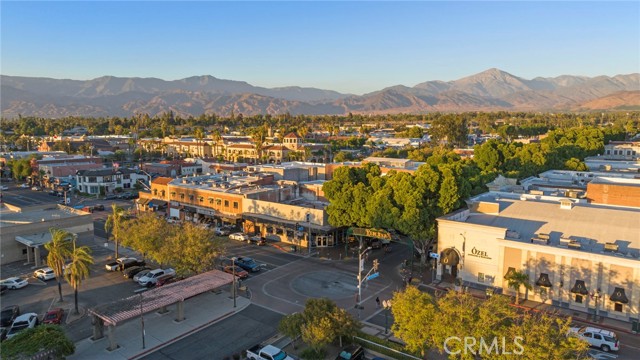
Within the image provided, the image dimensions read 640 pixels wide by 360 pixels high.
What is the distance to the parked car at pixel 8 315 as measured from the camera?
34.4m

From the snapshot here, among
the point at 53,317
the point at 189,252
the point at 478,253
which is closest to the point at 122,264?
the point at 53,317

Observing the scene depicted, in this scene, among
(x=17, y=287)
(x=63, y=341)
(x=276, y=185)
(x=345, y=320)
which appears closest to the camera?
(x=63, y=341)

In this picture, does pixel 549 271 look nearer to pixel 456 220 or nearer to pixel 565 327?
pixel 456 220

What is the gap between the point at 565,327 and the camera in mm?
21906

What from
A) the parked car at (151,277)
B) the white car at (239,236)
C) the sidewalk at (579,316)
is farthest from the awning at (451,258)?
the parked car at (151,277)

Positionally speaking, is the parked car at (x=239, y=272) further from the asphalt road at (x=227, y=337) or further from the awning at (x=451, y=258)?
the awning at (x=451, y=258)

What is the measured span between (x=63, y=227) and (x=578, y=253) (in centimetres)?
5501

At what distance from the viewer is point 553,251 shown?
122 ft

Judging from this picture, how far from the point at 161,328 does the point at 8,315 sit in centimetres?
1306

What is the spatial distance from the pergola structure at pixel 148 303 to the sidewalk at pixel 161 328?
70 cm

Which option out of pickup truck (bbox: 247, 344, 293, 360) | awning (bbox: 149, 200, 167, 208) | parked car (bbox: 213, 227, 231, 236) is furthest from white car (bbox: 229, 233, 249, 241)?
pickup truck (bbox: 247, 344, 293, 360)

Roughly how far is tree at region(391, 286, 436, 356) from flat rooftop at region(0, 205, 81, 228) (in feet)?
149

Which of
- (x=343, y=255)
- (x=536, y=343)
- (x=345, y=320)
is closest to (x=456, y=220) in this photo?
(x=343, y=255)

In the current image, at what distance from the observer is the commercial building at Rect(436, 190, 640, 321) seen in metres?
35.3
